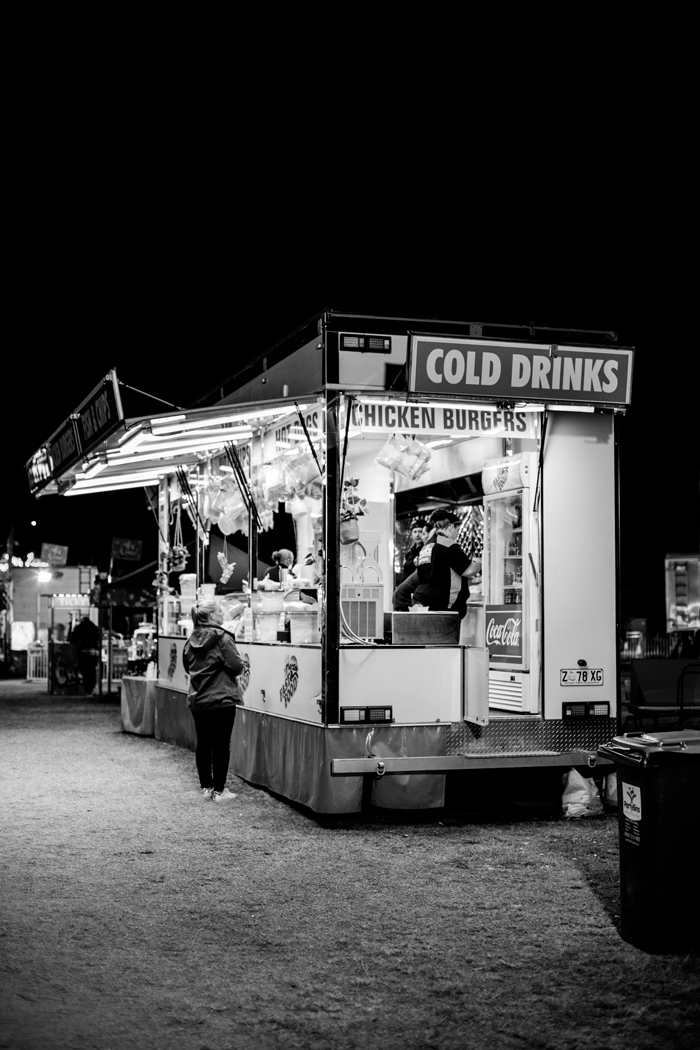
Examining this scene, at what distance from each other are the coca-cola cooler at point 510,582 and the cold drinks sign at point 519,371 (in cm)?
84

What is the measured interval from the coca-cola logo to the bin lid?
14.8ft

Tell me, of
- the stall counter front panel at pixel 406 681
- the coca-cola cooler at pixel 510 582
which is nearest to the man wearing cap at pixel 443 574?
the coca-cola cooler at pixel 510 582

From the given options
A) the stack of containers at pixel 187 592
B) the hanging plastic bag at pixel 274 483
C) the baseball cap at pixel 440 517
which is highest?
the hanging plastic bag at pixel 274 483

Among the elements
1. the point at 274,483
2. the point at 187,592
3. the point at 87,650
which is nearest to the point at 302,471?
the point at 274,483

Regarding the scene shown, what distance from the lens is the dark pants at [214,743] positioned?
30.8ft

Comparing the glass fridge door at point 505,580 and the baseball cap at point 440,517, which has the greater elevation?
the baseball cap at point 440,517

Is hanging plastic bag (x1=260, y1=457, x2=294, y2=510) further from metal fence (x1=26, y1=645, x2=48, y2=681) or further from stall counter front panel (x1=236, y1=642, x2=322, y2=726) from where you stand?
metal fence (x1=26, y1=645, x2=48, y2=681)

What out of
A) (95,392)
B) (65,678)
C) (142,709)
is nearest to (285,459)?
(95,392)

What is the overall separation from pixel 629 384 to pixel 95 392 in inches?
191

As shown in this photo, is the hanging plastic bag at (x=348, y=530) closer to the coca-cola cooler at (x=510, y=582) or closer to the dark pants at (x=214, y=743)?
the coca-cola cooler at (x=510, y=582)

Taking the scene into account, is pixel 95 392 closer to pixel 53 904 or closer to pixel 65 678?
pixel 53 904

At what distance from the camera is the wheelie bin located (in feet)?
17.1

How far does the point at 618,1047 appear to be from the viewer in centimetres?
402

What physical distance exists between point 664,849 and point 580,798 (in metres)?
3.65
